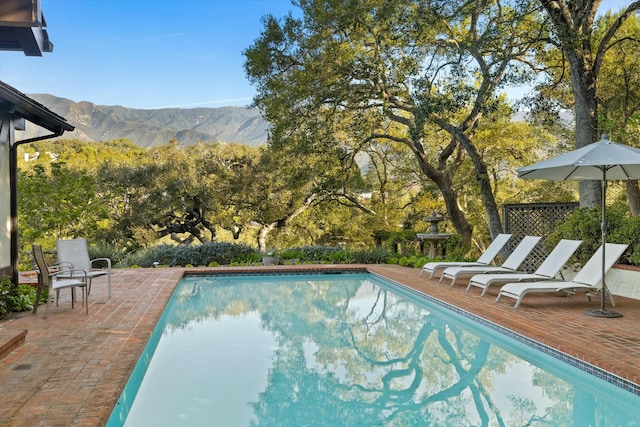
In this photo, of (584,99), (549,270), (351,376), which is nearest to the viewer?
(351,376)

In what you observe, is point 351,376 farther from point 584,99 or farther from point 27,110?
point 584,99

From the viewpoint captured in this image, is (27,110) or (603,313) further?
(27,110)

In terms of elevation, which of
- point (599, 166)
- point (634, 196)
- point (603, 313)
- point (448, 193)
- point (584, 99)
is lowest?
point (603, 313)

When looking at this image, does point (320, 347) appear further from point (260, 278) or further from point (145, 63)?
Answer: point (145, 63)

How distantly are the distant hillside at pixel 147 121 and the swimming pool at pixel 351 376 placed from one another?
3073 centimetres

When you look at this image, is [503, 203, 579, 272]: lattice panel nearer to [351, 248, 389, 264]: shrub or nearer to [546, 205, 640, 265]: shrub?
[546, 205, 640, 265]: shrub

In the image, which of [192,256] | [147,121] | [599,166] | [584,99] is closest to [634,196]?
[584,99]

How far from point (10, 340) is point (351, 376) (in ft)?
11.2

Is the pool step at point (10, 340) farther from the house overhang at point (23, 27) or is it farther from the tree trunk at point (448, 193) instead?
Result: the tree trunk at point (448, 193)

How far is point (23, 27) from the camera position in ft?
15.5

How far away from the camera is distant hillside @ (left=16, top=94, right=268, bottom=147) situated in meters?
42.7

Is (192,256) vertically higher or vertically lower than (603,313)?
higher

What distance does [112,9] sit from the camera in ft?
114

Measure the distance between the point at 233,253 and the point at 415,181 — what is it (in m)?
9.70
